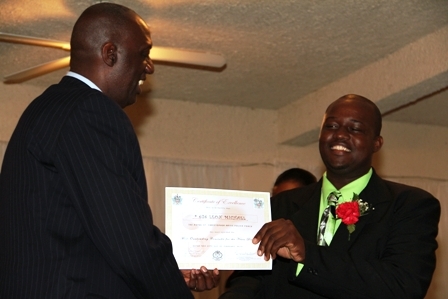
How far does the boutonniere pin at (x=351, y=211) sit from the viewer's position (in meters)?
3.57

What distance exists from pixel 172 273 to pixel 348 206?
1163 millimetres

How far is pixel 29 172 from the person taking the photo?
104 inches

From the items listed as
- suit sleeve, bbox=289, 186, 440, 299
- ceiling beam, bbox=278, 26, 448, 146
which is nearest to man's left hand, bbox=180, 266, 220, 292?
suit sleeve, bbox=289, 186, 440, 299

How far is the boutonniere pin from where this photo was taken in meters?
3.57

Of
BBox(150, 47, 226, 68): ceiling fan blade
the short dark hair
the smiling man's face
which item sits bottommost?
the smiling man's face

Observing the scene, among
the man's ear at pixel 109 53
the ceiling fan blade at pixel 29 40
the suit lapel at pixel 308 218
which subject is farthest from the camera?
the ceiling fan blade at pixel 29 40

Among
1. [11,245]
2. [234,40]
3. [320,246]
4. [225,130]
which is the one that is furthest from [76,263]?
[225,130]

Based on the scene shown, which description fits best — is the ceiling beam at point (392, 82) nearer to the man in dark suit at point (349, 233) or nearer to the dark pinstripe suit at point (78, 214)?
the man in dark suit at point (349, 233)

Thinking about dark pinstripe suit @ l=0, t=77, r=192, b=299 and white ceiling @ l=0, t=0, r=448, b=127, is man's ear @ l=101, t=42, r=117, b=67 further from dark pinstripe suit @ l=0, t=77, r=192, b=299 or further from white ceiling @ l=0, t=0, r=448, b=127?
white ceiling @ l=0, t=0, r=448, b=127

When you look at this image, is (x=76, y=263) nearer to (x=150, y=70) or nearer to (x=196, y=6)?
(x=150, y=70)

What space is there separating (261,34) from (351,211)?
3.69 m

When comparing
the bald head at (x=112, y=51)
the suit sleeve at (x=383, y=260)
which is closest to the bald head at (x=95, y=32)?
the bald head at (x=112, y=51)

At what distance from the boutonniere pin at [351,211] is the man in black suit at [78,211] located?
1.08 m

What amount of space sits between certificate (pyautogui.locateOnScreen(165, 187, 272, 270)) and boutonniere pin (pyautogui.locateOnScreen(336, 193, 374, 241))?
0.39 m
